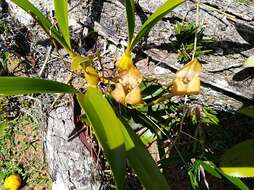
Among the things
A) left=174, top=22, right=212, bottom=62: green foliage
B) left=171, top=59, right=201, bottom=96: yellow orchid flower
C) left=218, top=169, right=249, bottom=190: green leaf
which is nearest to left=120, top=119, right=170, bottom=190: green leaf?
left=171, top=59, right=201, bottom=96: yellow orchid flower

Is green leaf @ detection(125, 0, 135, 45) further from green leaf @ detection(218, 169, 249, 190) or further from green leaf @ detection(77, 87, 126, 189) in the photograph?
green leaf @ detection(218, 169, 249, 190)

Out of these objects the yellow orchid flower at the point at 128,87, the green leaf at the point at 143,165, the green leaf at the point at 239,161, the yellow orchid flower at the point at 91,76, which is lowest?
the green leaf at the point at 239,161

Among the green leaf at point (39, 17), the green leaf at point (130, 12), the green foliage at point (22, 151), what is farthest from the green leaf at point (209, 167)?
the green foliage at point (22, 151)

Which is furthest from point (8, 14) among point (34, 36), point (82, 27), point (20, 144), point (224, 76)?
point (224, 76)

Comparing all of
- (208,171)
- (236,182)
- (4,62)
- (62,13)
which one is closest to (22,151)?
(4,62)

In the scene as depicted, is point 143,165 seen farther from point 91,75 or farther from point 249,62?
point 249,62

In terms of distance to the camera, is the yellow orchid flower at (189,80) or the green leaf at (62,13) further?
the green leaf at (62,13)

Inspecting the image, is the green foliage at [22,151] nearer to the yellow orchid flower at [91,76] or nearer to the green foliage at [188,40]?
the yellow orchid flower at [91,76]
